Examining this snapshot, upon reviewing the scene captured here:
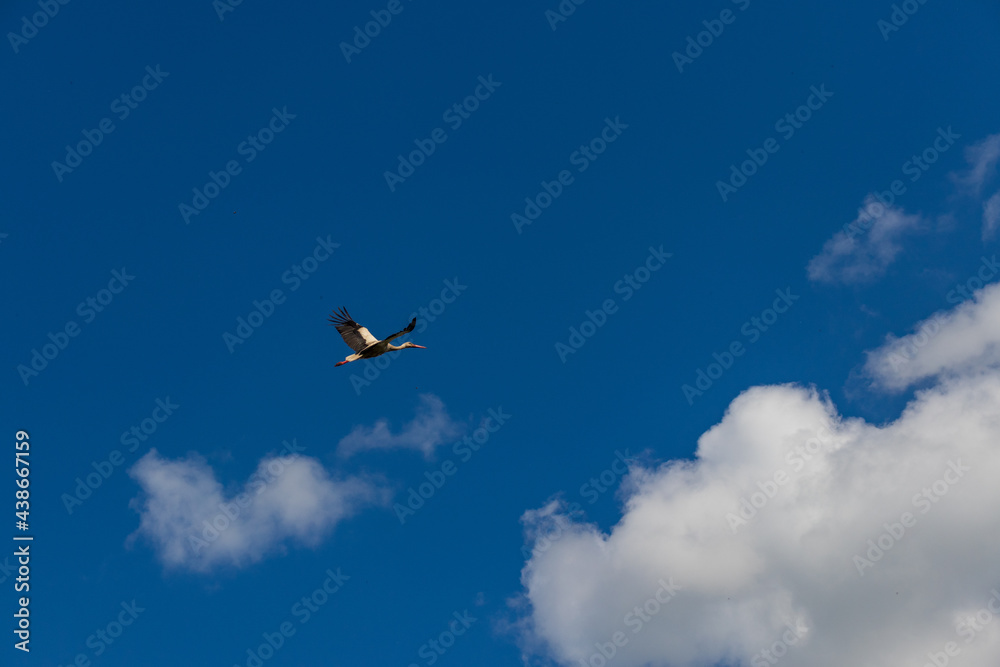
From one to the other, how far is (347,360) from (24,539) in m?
16.9

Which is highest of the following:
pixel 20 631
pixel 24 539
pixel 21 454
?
pixel 21 454

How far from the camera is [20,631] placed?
1177 inches

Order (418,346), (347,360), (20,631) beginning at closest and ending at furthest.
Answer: (20,631), (347,360), (418,346)

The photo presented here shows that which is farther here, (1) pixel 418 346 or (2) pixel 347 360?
(1) pixel 418 346

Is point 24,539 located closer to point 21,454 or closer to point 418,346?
point 21,454

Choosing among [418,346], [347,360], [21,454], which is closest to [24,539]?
[21,454]

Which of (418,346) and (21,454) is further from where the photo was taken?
(418,346)

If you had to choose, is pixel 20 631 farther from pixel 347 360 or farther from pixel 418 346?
pixel 418 346

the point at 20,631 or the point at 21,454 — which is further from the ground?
the point at 21,454

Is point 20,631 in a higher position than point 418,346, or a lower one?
lower

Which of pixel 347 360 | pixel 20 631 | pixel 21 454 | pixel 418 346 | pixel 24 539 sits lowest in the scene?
pixel 20 631

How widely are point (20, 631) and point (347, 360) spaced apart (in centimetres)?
1944

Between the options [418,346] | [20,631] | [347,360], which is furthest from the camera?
[418,346]

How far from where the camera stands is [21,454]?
31.7 meters
